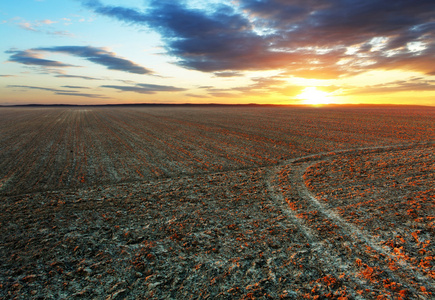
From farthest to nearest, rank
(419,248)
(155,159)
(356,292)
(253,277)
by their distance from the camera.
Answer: (155,159)
(419,248)
(253,277)
(356,292)

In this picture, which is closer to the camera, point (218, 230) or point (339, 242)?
point (339, 242)

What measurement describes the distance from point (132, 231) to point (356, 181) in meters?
7.34

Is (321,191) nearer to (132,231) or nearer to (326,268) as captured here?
(326,268)

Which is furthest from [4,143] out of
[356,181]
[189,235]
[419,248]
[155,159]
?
[419,248]

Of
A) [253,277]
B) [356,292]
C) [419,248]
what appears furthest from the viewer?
[419,248]

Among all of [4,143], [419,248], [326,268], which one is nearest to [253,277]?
[326,268]

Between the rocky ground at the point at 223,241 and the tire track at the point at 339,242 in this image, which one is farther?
the tire track at the point at 339,242

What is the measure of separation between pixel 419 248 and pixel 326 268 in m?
2.07

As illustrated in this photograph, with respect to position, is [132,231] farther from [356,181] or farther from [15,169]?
[15,169]

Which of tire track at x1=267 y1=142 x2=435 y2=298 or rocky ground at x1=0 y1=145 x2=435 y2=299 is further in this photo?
tire track at x1=267 y1=142 x2=435 y2=298

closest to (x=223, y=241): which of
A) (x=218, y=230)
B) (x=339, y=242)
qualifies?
(x=218, y=230)

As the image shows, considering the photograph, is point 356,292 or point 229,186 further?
point 229,186

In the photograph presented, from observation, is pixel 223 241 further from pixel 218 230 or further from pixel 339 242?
pixel 339 242

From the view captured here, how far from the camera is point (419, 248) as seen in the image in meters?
4.68
